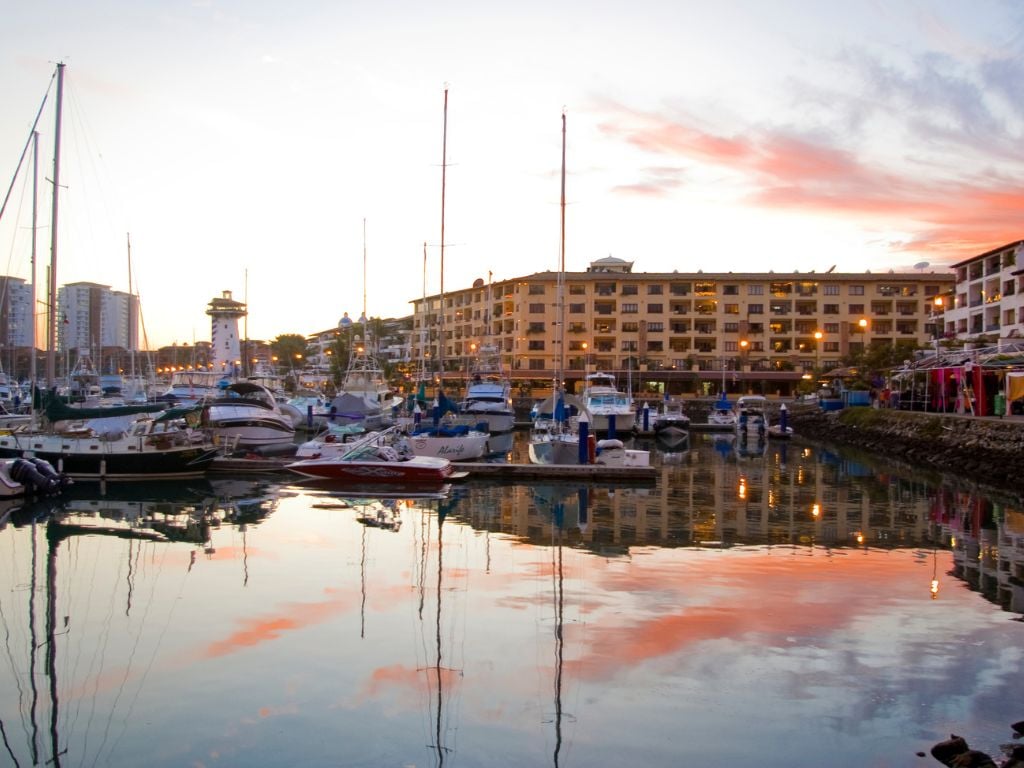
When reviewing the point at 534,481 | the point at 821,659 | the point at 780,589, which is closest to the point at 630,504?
the point at 534,481

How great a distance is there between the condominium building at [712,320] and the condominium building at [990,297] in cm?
1751

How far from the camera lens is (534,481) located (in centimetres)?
3172

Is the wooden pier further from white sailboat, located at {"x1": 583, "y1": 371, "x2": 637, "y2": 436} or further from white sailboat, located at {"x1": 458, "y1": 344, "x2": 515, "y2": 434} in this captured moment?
white sailboat, located at {"x1": 583, "y1": 371, "x2": 637, "y2": 436}

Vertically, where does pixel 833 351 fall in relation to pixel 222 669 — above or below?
above

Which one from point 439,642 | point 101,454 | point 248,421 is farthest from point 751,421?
point 439,642

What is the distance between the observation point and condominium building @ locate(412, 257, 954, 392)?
94250 mm

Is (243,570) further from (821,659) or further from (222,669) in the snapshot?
(821,659)

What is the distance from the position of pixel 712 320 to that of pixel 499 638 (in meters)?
85.9

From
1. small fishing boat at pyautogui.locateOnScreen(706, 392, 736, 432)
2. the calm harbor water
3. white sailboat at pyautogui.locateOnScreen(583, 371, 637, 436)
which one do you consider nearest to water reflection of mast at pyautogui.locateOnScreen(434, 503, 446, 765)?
the calm harbor water

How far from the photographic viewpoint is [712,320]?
312 feet

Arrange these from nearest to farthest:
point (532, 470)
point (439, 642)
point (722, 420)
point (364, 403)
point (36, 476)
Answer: point (439, 642) → point (36, 476) → point (532, 470) → point (364, 403) → point (722, 420)

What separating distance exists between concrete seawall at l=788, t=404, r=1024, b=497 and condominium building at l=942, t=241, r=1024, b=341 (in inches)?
359

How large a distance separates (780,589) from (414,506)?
42.3 ft

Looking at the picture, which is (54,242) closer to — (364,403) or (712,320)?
(364,403)
